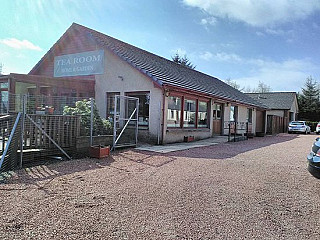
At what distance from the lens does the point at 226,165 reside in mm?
7227

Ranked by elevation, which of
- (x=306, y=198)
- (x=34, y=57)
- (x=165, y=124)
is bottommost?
(x=306, y=198)

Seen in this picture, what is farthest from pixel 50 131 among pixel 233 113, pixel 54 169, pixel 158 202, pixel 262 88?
pixel 262 88

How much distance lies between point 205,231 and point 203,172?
10.5ft

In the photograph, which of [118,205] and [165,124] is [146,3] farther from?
[118,205]

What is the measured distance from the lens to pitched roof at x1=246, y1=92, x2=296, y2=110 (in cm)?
3183

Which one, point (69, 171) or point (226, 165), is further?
point (226, 165)

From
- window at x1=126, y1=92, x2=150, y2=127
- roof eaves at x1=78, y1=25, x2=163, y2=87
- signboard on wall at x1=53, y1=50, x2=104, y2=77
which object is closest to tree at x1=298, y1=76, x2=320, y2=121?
window at x1=126, y1=92, x2=150, y2=127

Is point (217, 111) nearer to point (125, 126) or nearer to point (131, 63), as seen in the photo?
point (131, 63)

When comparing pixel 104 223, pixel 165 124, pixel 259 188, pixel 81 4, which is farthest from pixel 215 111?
pixel 104 223

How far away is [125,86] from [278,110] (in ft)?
85.0

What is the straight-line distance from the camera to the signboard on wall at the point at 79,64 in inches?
532

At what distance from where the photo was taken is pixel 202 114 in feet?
47.3

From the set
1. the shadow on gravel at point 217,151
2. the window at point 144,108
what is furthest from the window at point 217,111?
the window at point 144,108

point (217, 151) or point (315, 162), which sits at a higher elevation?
point (315, 162)
